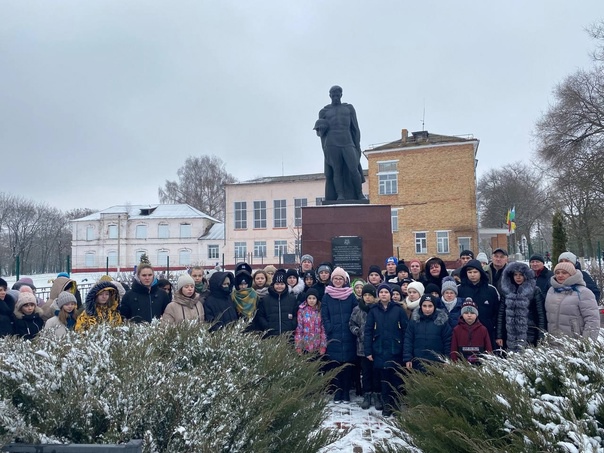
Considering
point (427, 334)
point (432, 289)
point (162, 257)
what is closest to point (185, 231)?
point (162, 257)

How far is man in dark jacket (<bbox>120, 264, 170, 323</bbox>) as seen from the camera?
17.1ft

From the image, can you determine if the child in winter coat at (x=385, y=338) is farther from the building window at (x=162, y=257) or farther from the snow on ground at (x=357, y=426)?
the building window at (x=162, y=257)

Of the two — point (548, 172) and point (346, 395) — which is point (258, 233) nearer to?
point (548, 172)

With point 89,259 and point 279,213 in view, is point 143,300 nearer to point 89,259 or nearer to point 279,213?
point 279,213

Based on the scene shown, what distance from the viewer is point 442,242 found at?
32.8 m

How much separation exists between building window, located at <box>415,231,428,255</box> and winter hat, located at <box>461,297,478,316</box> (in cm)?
2882

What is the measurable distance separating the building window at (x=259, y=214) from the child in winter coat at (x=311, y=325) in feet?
114

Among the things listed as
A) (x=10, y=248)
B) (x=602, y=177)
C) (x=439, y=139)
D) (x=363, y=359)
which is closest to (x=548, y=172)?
(x=602, y=177)

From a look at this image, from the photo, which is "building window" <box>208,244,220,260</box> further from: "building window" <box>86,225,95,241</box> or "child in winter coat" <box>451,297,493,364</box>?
"child in winter coat" <box>451,297,493,364</box>

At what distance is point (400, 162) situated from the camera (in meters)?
33.4

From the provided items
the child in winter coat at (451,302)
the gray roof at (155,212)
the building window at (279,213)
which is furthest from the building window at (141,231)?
the child in winter coat at (451,302)

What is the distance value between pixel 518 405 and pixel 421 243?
31.9 m

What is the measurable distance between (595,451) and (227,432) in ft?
4.99

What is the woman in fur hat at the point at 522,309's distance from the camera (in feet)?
15.7
